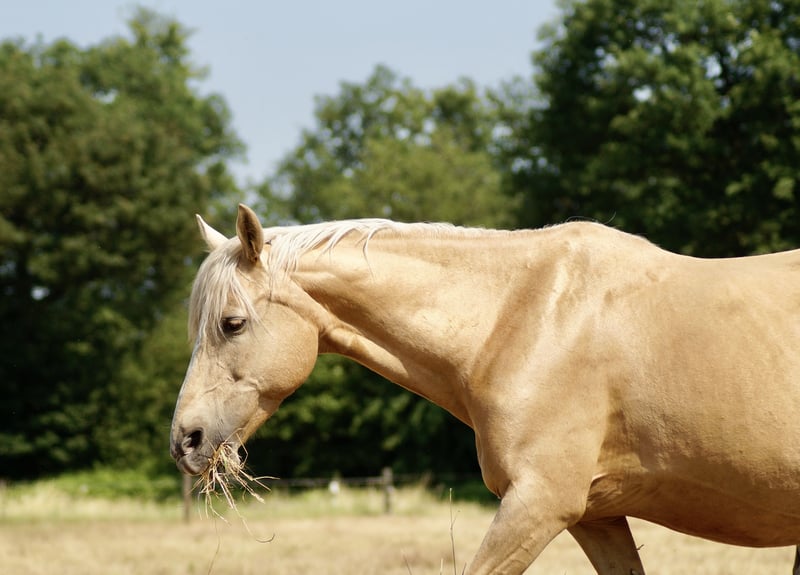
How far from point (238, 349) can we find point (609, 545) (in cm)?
206

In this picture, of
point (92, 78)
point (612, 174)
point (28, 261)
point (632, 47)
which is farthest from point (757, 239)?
point (92, 78)

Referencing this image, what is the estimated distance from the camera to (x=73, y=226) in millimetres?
29969

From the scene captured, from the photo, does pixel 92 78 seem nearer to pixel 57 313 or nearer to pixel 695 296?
pixel 57 313

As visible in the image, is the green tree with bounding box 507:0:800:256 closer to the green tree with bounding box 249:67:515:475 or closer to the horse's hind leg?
the green tree with bounding box 249:67:515:475

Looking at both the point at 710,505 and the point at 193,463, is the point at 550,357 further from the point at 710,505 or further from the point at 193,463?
the point at 193,463

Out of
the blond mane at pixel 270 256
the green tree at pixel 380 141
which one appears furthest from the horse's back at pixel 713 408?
the green tree at pixel 380 141

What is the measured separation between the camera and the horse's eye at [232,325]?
4492 mm

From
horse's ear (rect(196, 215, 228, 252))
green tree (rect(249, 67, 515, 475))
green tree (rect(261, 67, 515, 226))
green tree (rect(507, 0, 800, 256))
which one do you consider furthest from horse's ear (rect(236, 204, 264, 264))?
green tree (rect(261, 67, 515, 226))

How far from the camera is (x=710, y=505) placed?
412 cm

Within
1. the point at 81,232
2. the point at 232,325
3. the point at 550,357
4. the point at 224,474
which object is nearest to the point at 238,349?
the point at 232,325

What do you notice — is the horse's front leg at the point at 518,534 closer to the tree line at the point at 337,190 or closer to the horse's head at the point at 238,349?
the horse's head at the point at 238,349

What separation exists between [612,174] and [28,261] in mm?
18421

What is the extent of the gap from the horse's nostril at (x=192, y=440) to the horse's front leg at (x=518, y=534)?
4.67ft

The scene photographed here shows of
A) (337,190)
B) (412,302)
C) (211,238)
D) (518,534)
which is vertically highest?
(337,190)
